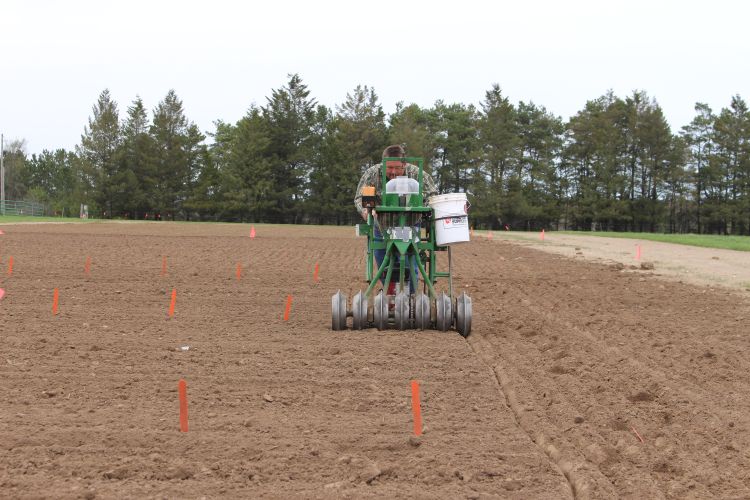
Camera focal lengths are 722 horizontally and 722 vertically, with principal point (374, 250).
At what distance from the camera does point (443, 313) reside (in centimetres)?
899

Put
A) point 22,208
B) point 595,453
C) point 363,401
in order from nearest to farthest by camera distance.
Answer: point 595,453
point 363,401
point 22,208

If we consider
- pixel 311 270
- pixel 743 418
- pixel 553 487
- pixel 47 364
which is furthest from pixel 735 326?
pixel 311 270

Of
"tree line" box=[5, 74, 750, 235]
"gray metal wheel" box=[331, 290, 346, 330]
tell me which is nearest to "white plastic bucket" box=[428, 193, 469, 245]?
"gray metal wheel" box=[331, 290, 346, 330]

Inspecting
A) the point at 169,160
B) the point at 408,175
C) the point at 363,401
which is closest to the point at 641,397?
the point at 363,401

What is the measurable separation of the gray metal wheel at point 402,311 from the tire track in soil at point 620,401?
3.54 ft

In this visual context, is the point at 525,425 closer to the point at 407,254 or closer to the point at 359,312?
the point at 359,312

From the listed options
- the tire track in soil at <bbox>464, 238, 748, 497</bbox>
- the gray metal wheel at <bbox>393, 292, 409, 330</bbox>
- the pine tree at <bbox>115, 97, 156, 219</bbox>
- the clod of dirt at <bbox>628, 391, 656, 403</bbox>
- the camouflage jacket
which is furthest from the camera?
the pine tree at <bbox>115, 97, 156, 219</bbox>

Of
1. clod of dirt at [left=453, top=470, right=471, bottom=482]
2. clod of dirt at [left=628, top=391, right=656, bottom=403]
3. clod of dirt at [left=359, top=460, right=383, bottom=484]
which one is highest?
clod of dirt at [left=628, top=391, right=656, bottom=403]

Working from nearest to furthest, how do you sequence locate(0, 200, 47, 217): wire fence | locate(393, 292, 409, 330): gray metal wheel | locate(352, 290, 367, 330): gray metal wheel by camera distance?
locate(393, 292, 409, 330): gray metal wheel < locate(352, 290, 367, 330): gray metal wheel < locate(0, 200, 47, 217): wire fence

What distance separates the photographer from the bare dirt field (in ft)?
14.5

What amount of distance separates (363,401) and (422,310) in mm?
3079

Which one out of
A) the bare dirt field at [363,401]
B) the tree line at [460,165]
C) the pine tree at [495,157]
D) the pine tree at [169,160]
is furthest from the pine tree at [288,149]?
the bare dirt field at [363,401]

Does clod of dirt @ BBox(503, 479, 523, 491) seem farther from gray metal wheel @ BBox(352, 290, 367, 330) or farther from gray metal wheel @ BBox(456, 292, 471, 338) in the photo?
gray metal wheel @ BBox(352, 290, 367, 330)

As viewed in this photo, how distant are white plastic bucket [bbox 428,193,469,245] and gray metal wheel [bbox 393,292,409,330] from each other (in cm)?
87
